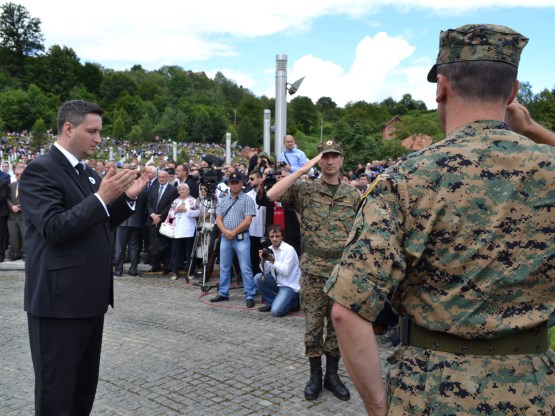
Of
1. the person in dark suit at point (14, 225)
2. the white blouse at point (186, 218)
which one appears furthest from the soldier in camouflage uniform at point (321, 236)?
the person in dark suit at point (14, 225)

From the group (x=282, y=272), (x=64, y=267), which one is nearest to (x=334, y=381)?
(x=64, y=267)

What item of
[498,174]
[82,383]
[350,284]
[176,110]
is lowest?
[82,383]

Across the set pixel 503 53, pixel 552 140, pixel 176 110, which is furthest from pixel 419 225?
pixel 176 110

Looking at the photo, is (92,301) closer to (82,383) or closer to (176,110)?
(82,383)

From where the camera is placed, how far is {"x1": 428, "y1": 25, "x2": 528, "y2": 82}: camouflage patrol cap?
1.67 meters

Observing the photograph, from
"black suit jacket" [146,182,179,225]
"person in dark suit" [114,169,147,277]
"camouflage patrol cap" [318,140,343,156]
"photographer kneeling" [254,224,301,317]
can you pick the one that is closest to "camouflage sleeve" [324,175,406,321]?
"camouflage patrol cap" [318,140,343,156]

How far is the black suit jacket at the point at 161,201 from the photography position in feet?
34.7

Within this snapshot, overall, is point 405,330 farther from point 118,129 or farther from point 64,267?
point 118,129

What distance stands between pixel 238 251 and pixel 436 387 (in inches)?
277

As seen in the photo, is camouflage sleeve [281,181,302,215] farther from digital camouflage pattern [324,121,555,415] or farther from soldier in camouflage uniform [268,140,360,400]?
digital camouflage pattern [324,121,555,415]

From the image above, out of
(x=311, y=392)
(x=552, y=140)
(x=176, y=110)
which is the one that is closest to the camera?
(x=552, y=140)

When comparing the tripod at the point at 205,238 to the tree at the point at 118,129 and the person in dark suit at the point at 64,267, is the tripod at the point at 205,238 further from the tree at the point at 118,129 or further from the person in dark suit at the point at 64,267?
the tree at the point at 118,129

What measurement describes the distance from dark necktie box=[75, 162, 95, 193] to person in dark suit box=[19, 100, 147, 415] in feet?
0.23

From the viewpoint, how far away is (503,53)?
168cm
